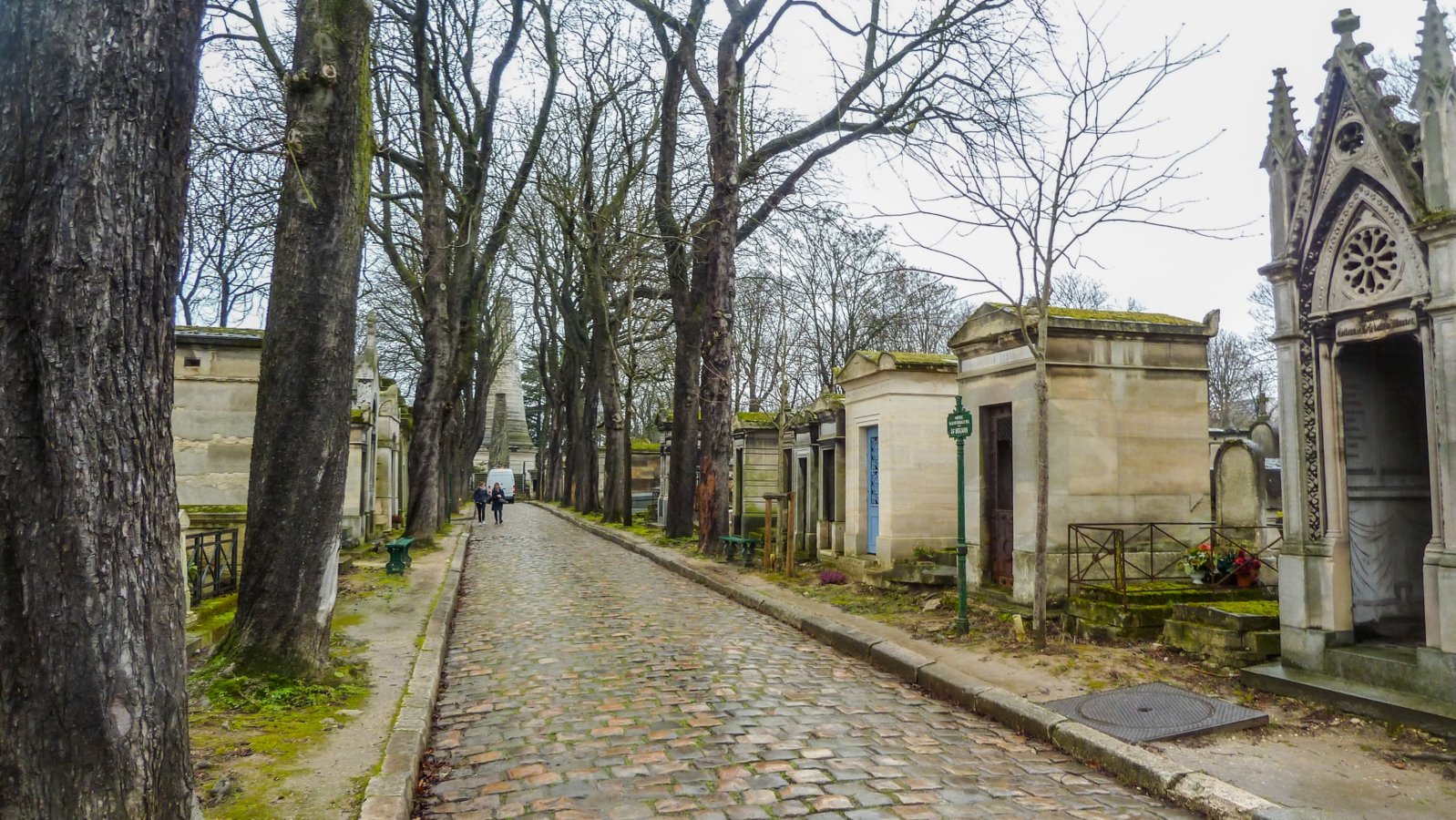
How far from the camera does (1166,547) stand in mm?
10641

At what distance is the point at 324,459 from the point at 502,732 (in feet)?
8.30

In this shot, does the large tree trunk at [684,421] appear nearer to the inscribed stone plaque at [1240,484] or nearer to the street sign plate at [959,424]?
the street sign plate at [959,424]

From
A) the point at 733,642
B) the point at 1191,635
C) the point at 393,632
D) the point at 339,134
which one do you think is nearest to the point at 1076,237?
the point at 1191,635

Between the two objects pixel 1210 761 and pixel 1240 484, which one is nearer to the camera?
pixel 1210 761

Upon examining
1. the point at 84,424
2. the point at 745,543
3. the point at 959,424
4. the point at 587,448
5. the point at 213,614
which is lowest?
the point at 213,614

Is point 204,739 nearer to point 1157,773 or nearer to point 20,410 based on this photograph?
point 20,410

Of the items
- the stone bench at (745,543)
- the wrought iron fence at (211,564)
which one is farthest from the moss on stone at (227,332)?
the stone bench at (745,543)

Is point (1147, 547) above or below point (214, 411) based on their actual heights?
below

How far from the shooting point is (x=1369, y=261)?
22.2 feet

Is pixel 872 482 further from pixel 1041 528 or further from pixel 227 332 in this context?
pixel 227 332

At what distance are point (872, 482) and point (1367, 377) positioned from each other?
8.04 m

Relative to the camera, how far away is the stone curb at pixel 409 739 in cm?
439

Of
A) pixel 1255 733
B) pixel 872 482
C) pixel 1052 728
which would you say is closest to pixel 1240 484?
pixel 1255 733

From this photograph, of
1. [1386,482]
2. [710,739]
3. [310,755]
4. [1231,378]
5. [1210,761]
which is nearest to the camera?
[310,755]
